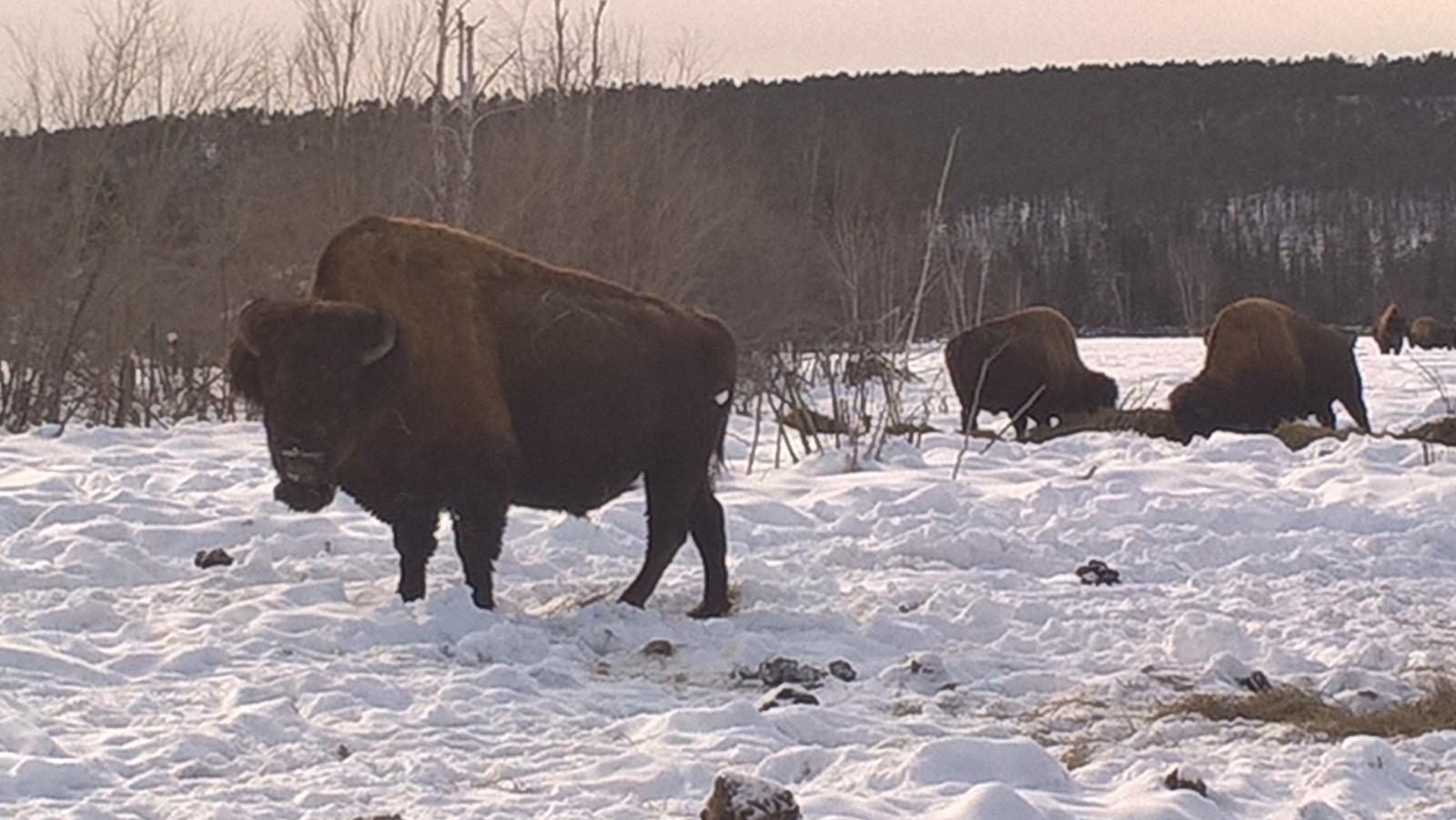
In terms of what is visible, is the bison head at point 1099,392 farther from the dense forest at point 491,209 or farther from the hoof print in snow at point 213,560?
the hoof print in snow at point 213,560

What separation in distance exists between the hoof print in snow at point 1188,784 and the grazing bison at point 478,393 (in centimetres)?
304

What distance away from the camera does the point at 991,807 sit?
4.03 meters

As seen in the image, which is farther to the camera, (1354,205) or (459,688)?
(1354,205)

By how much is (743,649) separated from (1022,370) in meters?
12.5

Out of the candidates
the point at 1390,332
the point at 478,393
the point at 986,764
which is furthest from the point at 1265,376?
the point at 1390,332

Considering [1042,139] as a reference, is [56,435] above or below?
below

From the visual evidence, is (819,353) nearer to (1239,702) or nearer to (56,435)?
(56,435)

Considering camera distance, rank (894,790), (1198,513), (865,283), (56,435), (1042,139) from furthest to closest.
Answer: (1042,139), (865,283), (56,435), (1198,513), (894,790)

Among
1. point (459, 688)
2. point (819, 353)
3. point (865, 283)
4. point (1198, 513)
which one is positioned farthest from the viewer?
point (865, 283)

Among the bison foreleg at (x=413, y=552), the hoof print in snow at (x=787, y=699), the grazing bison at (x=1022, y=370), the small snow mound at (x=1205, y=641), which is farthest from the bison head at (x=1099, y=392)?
the hoof print in snow at (x=787, y=699)

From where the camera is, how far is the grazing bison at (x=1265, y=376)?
16.2 meters

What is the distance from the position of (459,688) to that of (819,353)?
1187 centimetres

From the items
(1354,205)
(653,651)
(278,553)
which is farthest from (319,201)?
(1354,205)

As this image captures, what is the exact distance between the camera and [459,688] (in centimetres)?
529
